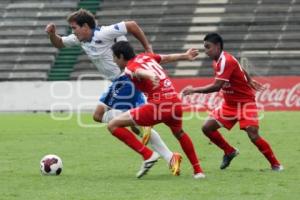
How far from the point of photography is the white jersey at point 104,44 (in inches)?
456

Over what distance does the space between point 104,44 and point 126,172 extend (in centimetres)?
188

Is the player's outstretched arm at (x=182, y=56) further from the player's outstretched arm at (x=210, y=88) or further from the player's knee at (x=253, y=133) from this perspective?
the player's knee at (x=253, y=133)

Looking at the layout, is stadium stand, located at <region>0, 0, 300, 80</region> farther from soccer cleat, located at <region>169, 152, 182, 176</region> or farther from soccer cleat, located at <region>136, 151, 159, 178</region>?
soccer cleat, located at <region>136, 151, 159, 178</region>

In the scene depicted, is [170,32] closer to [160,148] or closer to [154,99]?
[160,148]

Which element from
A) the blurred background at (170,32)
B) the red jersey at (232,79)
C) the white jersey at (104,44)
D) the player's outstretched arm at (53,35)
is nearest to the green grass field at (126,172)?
the red jersey at (232,79)

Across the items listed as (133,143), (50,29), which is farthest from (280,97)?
(133,143)

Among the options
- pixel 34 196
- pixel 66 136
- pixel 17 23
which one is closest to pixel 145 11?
pixel 17 23

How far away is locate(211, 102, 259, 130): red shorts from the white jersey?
160 centimetres

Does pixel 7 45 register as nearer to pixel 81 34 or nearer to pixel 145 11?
pixel 145 11

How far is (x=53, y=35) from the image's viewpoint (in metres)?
12.1

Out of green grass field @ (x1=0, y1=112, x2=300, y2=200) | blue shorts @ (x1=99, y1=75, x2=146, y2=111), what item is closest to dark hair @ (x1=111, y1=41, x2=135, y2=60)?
blue shorts @ (x1=99, y1=75, x2=146, y2=111)

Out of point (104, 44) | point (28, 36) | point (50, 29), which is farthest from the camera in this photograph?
point (28, 36)

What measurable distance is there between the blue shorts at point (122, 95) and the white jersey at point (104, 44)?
0.34 meters

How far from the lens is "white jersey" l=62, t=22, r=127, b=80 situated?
1159cm
